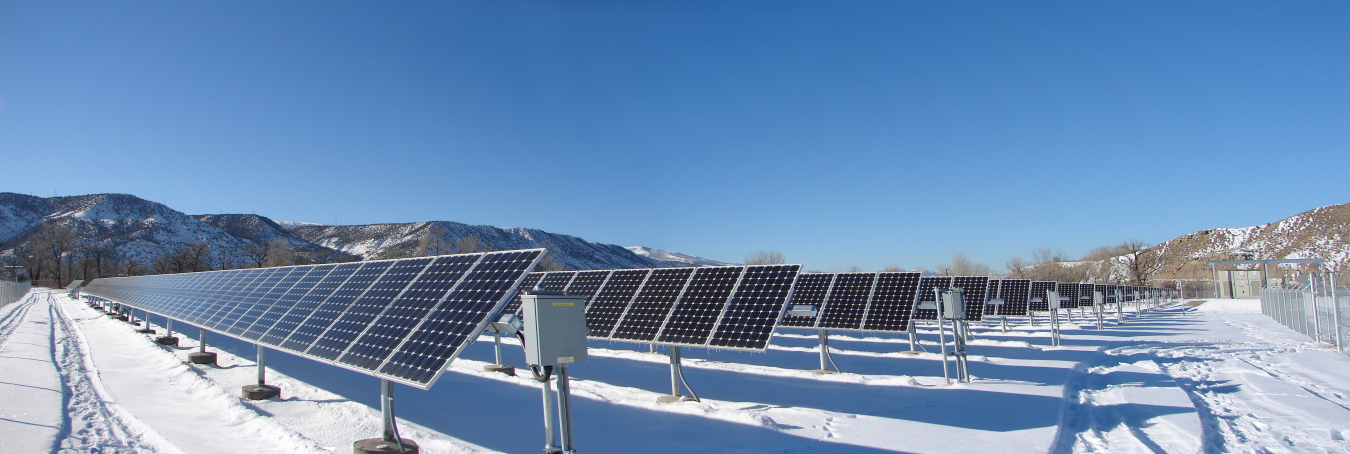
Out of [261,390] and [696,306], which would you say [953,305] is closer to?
[696,306]

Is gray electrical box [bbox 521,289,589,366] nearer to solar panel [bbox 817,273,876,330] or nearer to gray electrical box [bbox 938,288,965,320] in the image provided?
gray electrical box [bbox 938,288,965,320]

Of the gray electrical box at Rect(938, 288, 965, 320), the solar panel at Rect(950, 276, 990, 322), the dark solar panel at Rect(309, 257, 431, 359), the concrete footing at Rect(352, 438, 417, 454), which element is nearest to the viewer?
the concrete footing at Rect(352, 438, 417, 454)

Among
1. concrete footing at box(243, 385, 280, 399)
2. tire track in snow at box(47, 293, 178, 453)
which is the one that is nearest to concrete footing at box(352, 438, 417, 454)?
tire track in snow at box(47, 293, 178, 453)

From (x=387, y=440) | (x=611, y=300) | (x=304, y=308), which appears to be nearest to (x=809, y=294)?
(x=611, y=300)

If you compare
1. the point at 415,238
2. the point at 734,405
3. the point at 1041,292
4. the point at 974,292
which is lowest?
the point at 734,405

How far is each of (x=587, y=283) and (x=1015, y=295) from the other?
22.3 metres

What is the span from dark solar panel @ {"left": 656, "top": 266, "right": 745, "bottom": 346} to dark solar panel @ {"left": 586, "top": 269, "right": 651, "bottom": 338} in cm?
153

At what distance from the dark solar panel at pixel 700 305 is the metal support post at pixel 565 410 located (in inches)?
189

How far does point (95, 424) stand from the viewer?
920 centimetres

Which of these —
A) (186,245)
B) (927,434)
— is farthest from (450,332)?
(186,245)

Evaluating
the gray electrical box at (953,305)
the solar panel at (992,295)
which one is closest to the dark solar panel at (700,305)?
the gray electrical box at (953,305)

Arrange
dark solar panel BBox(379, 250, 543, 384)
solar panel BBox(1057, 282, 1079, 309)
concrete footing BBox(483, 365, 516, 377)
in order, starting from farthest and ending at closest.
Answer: solar panel BBox(1057, 282, 1079, 309) → concrete footing BBox(483, 365, 516, 377) → dark solar panel BBox(379, 250, 543, 384)

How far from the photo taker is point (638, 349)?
68.1 ft

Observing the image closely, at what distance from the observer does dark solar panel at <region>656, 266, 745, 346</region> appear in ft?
35.9
